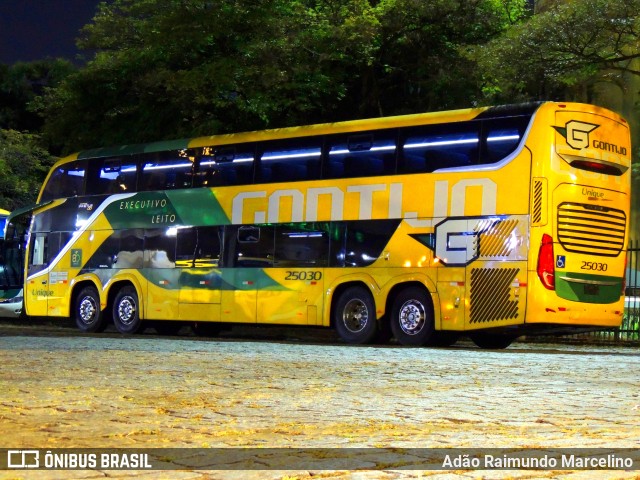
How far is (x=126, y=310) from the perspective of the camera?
972 inches

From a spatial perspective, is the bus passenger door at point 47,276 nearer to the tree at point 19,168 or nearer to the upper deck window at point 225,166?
the upper deck window at point 225,166

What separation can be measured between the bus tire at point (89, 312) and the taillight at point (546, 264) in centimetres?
1100

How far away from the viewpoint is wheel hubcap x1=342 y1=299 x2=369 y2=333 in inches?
795

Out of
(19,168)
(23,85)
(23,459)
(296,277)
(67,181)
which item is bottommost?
(23,459)

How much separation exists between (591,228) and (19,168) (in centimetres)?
3360

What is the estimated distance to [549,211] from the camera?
17828mm

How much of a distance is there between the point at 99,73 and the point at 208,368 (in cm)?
1697

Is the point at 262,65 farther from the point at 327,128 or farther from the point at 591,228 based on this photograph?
the point at 591,228

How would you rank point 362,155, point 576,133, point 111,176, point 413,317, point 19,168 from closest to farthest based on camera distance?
point 576,133 < point 413,317 < point 362,155 < point 111,176 < point 19,168

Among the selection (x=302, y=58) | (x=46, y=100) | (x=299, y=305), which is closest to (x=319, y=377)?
(x=299, y=305)

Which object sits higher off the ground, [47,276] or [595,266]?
[595,266]

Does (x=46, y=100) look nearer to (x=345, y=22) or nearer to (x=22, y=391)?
(x=345, y=22)

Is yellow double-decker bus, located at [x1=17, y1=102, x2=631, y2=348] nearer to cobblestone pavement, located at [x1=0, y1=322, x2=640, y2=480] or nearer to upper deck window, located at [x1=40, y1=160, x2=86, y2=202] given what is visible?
upper deck window, located at [x1=40, y1=160, x2=86, y2=202]

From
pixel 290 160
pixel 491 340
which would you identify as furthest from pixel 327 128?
pixel 491 340
